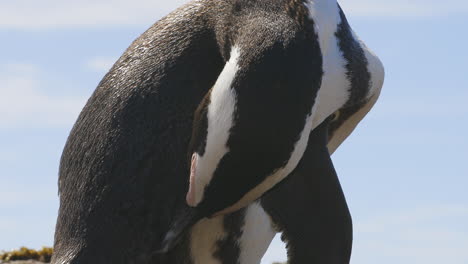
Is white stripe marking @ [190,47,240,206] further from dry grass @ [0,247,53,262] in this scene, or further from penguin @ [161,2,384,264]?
dry grass @ [0,247,53,262]

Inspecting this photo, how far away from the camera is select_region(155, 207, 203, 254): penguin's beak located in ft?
17.0

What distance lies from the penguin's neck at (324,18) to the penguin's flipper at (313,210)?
1.36 feet

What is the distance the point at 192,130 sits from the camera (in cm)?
520

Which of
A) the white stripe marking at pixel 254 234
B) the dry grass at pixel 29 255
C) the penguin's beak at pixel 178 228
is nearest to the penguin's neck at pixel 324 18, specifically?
the white stripe marking at pixel 254 234

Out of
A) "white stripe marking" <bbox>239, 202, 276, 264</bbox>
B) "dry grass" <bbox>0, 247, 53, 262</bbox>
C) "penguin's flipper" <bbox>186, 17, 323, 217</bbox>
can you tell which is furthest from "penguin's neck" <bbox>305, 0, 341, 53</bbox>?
"dry grass" <bbox>0, 247, 53, 262</bbox>

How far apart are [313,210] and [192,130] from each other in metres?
0.73

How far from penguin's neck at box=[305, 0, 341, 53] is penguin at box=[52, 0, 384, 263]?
0.6 inches

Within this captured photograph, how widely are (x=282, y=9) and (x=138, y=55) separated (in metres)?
0.72

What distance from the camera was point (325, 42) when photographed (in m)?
5.29

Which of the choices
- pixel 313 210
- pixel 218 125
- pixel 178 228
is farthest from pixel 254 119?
pixel 313 210

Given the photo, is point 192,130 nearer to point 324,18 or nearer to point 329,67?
point 329,67

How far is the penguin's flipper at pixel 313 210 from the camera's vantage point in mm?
5477

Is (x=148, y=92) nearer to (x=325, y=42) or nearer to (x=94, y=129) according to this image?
(x=94, y=129)

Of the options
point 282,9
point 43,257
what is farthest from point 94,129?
point 43,257
